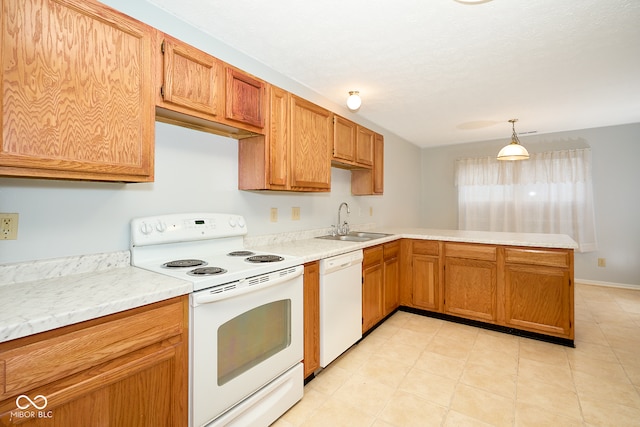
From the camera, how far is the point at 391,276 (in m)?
3.16

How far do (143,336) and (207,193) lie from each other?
108 cm

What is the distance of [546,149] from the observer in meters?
4.69

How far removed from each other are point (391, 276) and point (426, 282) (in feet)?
1.36

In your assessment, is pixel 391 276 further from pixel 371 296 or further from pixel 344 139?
pixel 344 139

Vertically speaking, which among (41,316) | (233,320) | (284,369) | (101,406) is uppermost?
(41,316)

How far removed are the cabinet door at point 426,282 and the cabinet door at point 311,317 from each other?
1628 millimetres

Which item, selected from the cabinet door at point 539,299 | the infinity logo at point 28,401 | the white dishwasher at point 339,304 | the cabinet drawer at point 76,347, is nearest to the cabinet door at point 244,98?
the white dishwasher at point 339,304

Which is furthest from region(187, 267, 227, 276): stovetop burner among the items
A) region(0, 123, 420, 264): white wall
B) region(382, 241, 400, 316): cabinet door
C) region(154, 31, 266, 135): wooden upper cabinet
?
region(382, 241, 400, 316): cabinet door

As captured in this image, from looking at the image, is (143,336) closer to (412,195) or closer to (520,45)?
(520,45)

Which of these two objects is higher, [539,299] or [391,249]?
[391,249]

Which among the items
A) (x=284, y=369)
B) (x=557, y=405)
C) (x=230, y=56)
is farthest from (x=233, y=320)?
(x=557, y=405)

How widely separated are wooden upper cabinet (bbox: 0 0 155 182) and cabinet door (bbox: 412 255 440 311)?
2.74m

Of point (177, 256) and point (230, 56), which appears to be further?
point (230, 56)
